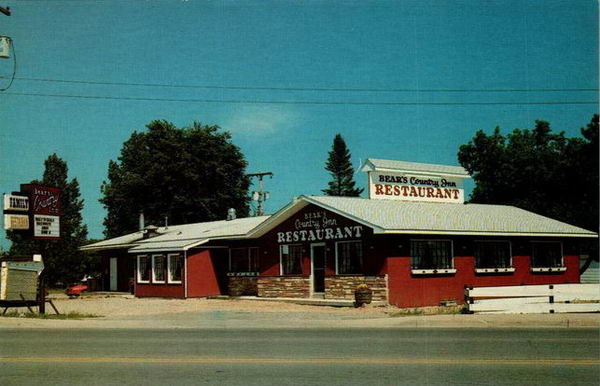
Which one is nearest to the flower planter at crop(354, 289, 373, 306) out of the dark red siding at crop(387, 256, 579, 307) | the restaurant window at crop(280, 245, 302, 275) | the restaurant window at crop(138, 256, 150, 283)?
the dark red siding at crop(387, 256, 579, 307)

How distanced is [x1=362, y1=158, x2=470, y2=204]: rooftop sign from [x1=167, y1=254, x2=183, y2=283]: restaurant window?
10257 mm

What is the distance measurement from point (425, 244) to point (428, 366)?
703 inches

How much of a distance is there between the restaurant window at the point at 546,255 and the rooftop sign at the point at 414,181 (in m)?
4.65

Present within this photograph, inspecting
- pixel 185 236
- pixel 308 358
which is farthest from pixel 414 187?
pixel 308 358

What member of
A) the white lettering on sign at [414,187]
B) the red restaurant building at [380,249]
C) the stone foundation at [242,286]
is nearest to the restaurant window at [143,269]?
the red restaurant building at [380,249]

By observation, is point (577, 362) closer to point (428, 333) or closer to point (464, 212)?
point (428, 333)

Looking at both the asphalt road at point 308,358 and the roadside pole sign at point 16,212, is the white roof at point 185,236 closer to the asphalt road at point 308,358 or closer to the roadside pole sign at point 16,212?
the roadside pole sign at point 16,212

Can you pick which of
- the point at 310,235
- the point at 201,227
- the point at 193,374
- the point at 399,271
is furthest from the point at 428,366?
the point at 201,227

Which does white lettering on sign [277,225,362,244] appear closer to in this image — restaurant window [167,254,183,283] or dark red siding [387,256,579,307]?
dark red siding [387,256,579,307]

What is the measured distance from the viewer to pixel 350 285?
28062 mm

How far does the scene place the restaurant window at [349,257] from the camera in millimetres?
28391

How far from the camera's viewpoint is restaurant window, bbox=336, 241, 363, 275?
93.1 feet

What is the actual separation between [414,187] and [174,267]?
41.3 ft

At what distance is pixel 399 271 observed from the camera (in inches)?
1069
